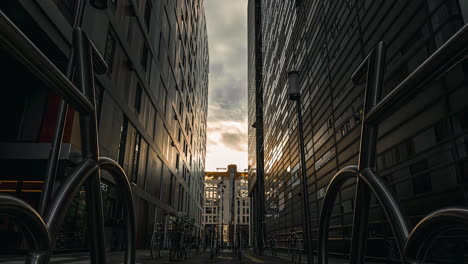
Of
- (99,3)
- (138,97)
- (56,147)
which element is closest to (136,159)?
(138,97)

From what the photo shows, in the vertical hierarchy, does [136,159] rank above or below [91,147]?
above

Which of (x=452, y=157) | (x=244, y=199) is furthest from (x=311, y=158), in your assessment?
(x=244, y=199)

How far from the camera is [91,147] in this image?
1.41 metres

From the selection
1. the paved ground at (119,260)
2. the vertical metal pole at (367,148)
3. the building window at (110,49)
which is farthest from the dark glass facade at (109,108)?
the vertical metal pole at (367,148)

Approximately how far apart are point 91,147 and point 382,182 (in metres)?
1.33

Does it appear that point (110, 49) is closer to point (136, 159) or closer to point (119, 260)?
point (136, 159)

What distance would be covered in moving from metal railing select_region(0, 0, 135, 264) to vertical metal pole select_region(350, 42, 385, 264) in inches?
51.0

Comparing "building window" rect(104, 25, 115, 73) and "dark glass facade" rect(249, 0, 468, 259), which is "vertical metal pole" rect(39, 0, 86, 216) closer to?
"dark glass facade" rect(249, 0, 468, 259)

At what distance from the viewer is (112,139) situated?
1327 cm

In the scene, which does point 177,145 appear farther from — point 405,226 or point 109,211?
point 405,226

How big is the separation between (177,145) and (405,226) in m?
31.9

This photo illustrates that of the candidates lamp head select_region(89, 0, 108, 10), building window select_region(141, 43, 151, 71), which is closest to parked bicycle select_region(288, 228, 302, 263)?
lamp head select_region(89, 0, 108, 10)

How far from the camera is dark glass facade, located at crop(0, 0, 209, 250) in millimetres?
9852

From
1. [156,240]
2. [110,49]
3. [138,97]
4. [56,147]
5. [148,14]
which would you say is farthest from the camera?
[148,14]
